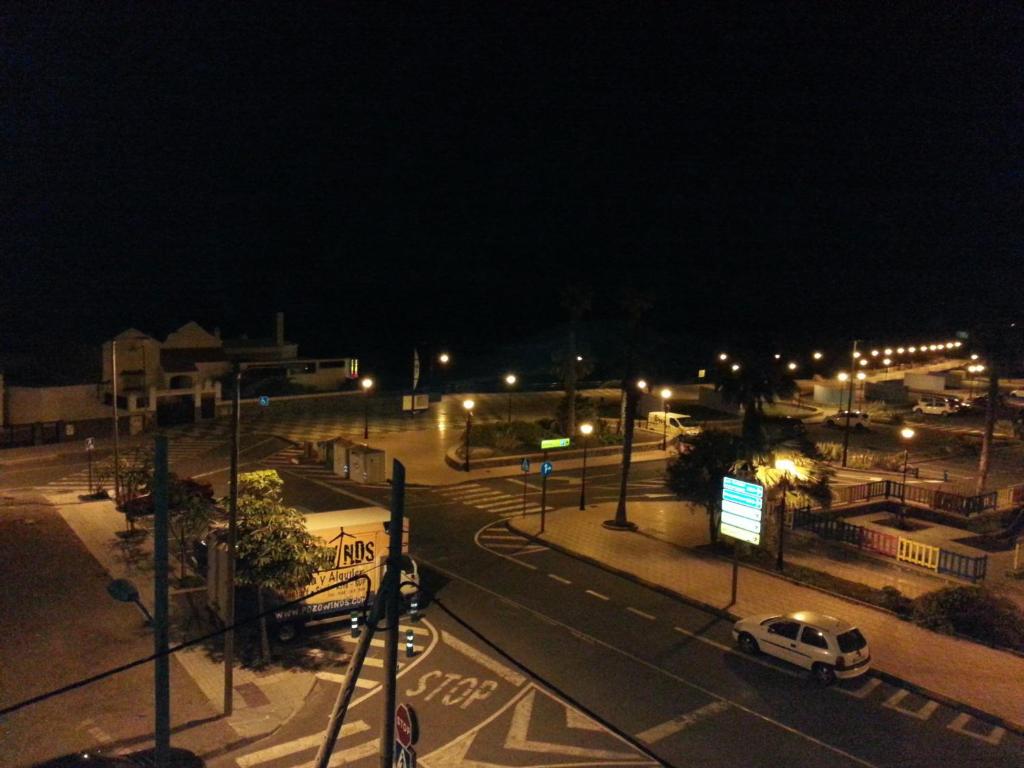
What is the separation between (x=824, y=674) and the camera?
1755 cm

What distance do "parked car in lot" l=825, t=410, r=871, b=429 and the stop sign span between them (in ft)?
167

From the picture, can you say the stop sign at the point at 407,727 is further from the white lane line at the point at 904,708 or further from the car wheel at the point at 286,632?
the white lane line at the point at 904,708

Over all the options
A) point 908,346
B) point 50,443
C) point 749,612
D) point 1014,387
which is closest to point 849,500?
point 749,612

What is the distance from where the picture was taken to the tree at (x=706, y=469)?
26.9m

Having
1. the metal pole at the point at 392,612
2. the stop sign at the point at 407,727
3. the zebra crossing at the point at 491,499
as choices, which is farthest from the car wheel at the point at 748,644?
the zebra crossing at the point at 491,499

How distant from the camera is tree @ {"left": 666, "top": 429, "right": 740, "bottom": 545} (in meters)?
26.9

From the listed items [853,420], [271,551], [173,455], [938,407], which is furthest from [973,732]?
[938,407]

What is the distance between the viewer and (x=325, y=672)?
1791 centimetres

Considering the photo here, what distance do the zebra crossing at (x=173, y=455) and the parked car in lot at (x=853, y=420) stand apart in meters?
39.9

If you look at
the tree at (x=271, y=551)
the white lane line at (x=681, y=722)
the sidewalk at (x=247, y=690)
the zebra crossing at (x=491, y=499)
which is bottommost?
the zebra crossing at (x=491, y=499)

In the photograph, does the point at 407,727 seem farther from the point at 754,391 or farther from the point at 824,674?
the point at 754,391

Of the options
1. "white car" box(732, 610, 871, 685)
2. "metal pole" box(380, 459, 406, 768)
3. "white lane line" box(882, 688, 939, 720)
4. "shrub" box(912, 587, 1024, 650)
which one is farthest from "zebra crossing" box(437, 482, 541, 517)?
"metal pole" box(380, 459, 406, 768)

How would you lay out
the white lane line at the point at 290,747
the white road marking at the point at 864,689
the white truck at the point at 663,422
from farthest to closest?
1. the white truck at the point at 663,422
2. the white road marking at the point at 864,689
3. the white lane line at the point at 290,747

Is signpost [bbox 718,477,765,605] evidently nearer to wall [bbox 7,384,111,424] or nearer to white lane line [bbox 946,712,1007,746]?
white lane line [bbox 946,712,1007,746]
